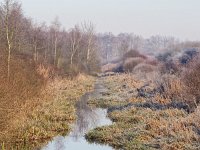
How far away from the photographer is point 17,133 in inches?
559

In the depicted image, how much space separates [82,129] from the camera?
18.1m

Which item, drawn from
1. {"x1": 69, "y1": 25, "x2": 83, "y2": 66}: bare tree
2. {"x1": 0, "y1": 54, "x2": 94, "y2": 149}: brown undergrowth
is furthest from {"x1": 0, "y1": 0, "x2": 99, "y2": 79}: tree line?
{"x1": 0, "y1": 54, "x2": 94, "y2": 149}: brown undergrowth

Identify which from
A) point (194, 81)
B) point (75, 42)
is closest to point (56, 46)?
point (75, 42)

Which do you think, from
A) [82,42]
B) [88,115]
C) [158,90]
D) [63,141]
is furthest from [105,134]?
[82,42]

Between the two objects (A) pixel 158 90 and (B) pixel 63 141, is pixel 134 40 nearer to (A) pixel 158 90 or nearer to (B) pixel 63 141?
(A) pixel 158 90

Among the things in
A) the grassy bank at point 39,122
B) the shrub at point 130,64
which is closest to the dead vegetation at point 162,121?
the grassy bank at point 39,122

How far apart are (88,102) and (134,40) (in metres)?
131

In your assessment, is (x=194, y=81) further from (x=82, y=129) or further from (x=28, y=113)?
(x=28, y=113)

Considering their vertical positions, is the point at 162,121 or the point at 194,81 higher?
the point at 194,81

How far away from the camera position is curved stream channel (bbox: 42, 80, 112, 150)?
1488 cm

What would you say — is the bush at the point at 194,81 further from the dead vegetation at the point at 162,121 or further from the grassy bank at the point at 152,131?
the grassy bank at the point at 152,131

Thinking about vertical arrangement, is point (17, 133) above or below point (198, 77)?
below

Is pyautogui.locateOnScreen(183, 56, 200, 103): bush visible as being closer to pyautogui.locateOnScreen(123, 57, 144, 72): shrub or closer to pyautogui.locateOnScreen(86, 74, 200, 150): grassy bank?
pyautogui.locateOnScreen(86, 74, 200, 150): grassy bank

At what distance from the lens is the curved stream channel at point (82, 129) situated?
14.9 metres
